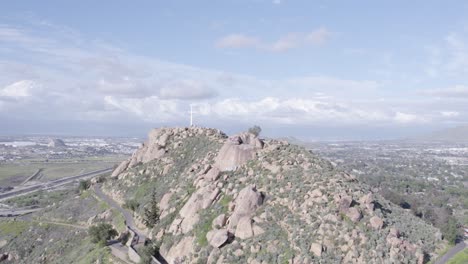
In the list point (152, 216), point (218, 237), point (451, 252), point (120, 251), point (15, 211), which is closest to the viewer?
point (218, 237)

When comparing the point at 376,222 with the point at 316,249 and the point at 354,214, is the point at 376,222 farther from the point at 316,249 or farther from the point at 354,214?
the point at 316,249

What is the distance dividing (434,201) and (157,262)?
10976cm

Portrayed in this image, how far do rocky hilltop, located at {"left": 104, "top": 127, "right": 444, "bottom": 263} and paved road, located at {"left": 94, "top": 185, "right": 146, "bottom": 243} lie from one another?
56.7 inches

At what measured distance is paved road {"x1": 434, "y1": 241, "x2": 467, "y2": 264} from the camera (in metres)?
53.4

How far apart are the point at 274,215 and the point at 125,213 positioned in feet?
124

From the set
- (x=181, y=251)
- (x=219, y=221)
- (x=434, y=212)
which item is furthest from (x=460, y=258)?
(x=434, y=212)

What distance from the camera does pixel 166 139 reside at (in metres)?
101

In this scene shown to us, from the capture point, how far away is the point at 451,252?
57594 millimetres

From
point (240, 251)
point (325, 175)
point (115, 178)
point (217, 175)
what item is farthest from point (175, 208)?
point (115, 178)

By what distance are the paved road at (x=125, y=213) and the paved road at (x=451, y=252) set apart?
4421 centimetres

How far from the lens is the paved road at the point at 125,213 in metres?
67.9

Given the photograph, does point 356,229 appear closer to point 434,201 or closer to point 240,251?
point 240,251

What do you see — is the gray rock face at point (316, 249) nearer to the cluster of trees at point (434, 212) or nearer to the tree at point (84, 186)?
the cluster of trees at point (434, 212)

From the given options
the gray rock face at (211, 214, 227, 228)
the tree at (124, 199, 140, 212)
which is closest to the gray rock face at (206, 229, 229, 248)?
the gray rock face at (211, 214, 227, 228)
